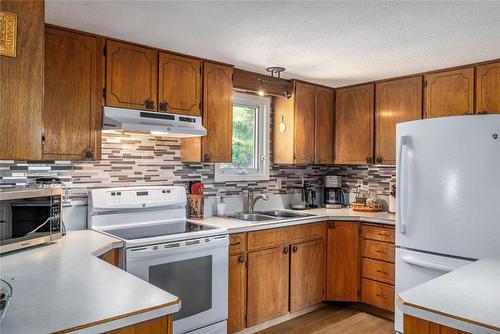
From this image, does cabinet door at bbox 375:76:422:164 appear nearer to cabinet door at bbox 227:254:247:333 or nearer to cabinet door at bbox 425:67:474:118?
cabinet door at bbox 425:67:474:118

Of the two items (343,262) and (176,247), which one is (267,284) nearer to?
(343,262)

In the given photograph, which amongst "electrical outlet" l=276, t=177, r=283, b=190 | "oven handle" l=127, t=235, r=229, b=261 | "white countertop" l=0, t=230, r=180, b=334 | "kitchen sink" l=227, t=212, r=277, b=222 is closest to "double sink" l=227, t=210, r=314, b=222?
"kitchen sink" l=227, t=212, r=277, b=222

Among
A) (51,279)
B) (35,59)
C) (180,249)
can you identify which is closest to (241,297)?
(180,249)

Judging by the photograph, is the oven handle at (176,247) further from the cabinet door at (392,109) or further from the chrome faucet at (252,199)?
the cabinet door at (392,109)

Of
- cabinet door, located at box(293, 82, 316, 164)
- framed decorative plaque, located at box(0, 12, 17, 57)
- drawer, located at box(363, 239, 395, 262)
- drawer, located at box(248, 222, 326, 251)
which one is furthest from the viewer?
cabinet door, located at box(293, 82, 316, 164)

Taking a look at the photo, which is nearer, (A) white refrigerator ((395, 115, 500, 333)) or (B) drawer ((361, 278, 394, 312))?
(A) white refrigerator ((395, 115, 500, 333))

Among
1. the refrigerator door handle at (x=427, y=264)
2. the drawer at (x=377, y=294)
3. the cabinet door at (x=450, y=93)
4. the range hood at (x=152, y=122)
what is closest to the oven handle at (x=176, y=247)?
the range hood at (x=152, y=122)

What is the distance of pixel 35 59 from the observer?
1434 mm

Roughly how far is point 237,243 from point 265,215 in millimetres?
769

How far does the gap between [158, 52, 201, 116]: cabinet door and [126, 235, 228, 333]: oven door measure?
1.01 m

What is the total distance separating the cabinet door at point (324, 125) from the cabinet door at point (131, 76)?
181 cm

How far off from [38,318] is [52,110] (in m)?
1.58

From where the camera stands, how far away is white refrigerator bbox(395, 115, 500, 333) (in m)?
2.50

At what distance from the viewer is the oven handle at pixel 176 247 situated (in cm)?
236
